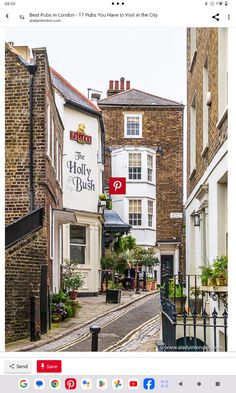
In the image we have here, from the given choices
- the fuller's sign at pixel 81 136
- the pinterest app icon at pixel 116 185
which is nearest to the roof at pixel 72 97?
the fuller's sign at pixel 81 136

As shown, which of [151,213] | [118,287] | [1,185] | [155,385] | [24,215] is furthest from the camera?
[118,287]

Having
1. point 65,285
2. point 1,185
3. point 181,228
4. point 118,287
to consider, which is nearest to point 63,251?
point 65,285

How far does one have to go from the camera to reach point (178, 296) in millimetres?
5113

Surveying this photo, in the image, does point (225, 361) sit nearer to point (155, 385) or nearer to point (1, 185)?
point (155, 385)

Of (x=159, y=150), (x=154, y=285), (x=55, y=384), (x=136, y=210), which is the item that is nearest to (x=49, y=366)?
(x=55, y=384)

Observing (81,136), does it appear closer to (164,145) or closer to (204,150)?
(164,145)

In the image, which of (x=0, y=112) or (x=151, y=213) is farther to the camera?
(x=151, y=213)

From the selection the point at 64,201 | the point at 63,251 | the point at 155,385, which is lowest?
the point at 155,385

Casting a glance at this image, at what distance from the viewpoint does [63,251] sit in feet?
19.1

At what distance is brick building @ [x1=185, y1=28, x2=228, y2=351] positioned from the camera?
14.1ft

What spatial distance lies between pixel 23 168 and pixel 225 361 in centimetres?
386

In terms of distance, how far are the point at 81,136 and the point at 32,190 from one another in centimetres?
71

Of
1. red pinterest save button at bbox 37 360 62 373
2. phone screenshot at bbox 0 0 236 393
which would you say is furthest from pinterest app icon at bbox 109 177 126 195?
red pinterest save button at bbox 37 360 62 373

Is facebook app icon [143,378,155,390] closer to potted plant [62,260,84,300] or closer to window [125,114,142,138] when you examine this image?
potted plant [62,260,84,300]
